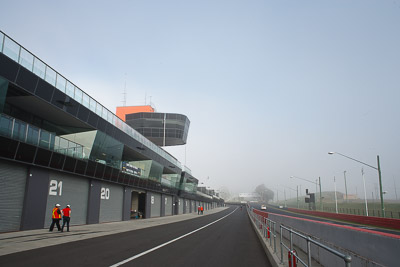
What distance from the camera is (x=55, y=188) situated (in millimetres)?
20984

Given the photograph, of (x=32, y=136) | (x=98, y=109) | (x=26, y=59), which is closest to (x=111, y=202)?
(x=98, y=109)

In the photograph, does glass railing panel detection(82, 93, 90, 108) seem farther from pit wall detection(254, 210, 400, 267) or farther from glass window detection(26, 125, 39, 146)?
pit wall detection(254, 210, 400, 267)

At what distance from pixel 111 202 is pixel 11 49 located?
17.8 m

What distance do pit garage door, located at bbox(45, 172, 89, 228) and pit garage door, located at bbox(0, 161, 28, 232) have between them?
95.3 inches

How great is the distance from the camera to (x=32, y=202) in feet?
60.7

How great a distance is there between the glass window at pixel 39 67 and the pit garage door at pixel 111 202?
12764mm

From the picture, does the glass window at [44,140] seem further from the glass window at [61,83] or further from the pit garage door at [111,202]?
the pit garage door at [111,202]

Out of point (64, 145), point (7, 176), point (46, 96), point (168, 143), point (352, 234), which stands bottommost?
point (352, 234)

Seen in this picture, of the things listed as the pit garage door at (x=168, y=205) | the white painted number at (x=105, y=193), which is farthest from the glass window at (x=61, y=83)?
the pit garage door at (x=168, y=205)

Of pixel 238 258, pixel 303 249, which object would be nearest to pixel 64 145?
pixel 238 258

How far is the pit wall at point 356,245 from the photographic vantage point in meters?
4.92

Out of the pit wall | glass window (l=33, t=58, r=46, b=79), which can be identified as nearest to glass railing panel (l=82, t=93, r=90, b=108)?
glass window (l=33, t=58, r=46, b=79)

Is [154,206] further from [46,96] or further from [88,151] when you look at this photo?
[46,96]

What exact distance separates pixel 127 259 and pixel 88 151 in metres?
17.2
